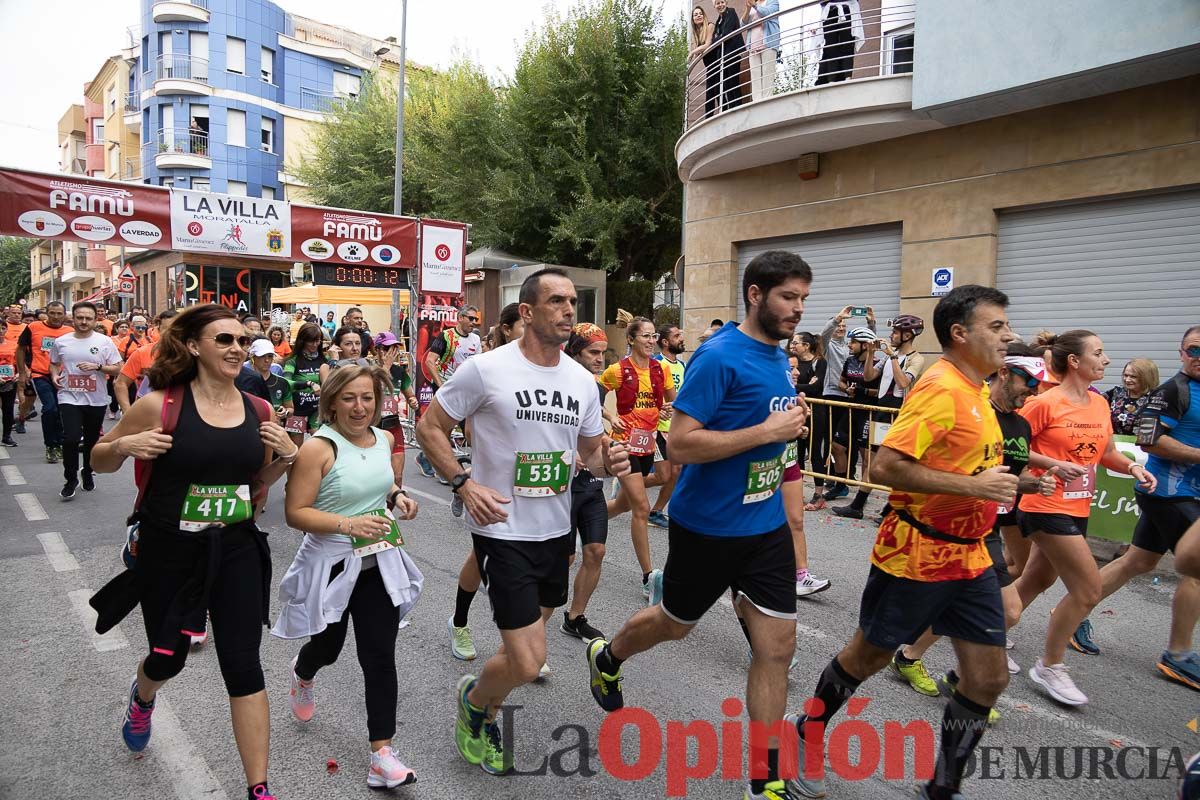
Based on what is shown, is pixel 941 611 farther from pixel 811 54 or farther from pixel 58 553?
pixel 811 54

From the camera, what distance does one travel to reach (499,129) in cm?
2270

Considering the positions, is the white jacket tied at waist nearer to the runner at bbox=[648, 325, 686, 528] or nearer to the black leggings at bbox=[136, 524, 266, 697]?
the black leggings at bbox=[136, 524, 266, 697]

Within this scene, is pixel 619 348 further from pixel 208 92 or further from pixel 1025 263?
pixel 208 92

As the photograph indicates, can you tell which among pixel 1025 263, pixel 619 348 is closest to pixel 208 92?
pixel 619 348

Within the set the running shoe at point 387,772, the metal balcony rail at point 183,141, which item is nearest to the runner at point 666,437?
the running shoe at point 387,772

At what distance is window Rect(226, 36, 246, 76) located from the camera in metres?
40.6

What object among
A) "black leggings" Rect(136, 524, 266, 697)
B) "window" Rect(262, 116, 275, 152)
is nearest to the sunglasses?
"black leggings" Rect(136, 524, 266, 697)

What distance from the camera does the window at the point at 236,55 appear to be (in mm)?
40625

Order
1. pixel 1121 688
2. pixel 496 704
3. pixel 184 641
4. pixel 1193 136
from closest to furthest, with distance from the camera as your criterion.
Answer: pixel 184 641
pixel 496 704
pixel 1121 688
pixel 1193 136

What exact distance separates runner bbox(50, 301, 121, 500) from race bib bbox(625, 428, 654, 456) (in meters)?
6.07

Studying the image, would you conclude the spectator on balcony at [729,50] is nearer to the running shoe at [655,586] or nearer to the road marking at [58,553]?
the running shoe at [655,586]

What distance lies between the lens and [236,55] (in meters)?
41.0

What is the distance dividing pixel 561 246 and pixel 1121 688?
20.5m

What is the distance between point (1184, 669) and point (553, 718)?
3.42m
